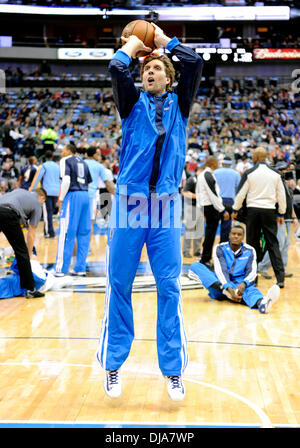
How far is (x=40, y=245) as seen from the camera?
11820 mm

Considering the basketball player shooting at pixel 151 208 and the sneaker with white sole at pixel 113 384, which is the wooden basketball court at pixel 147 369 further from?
the basketball player shooting at pixel 151 208

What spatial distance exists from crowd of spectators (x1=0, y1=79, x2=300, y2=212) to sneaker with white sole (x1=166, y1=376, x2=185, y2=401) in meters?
15.6

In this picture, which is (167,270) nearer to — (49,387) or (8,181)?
(49,387)

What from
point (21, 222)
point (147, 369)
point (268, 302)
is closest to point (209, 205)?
point (268, 302)

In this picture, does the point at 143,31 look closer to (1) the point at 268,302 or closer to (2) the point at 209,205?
(1) the point at 268,302

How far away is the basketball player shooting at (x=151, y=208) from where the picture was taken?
3.63m

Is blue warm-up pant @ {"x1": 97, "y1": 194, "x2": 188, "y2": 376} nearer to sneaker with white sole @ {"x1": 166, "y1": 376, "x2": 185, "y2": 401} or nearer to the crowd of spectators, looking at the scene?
sneaker with white sole @ {"x1": 166, "y1": 376, "x2": 185, "y2": 401}

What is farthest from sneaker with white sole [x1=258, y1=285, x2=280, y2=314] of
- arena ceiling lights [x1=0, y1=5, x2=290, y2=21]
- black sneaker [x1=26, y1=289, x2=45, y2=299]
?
arena ceiling lights [x1=0, y1=5, x2=290, y2=21]

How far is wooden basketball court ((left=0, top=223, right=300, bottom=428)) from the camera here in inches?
138

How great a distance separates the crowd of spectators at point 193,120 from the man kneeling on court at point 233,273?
478 inches

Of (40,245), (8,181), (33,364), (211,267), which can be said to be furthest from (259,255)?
(8,181)

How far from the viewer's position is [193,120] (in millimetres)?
25688
